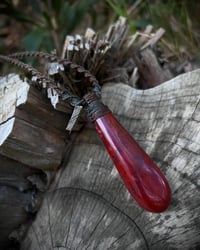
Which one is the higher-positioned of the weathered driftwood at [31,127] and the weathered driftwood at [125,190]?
the weathered driftwood at [31,127]

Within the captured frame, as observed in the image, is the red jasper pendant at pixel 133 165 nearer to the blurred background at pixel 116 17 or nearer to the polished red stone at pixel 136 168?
the polished red stone at pixel 136 168

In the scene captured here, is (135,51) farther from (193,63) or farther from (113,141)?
(113,141)

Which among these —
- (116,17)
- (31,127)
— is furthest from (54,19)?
(31,127)

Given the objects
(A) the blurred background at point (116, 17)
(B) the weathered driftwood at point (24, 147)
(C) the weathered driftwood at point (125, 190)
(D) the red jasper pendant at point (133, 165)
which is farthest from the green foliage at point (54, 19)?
(D) the red jasper pendant at point (133, 165)

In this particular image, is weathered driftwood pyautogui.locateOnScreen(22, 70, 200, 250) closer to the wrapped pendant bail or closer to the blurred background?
the wrapped pendant bail

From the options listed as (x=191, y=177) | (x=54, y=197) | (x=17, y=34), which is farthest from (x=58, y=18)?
(x=191, y=177)

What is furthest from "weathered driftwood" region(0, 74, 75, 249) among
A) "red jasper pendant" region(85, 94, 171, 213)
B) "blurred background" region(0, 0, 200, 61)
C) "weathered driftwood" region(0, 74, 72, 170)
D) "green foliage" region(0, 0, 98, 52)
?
"green foliage" region(0, 0, 98, 52)
